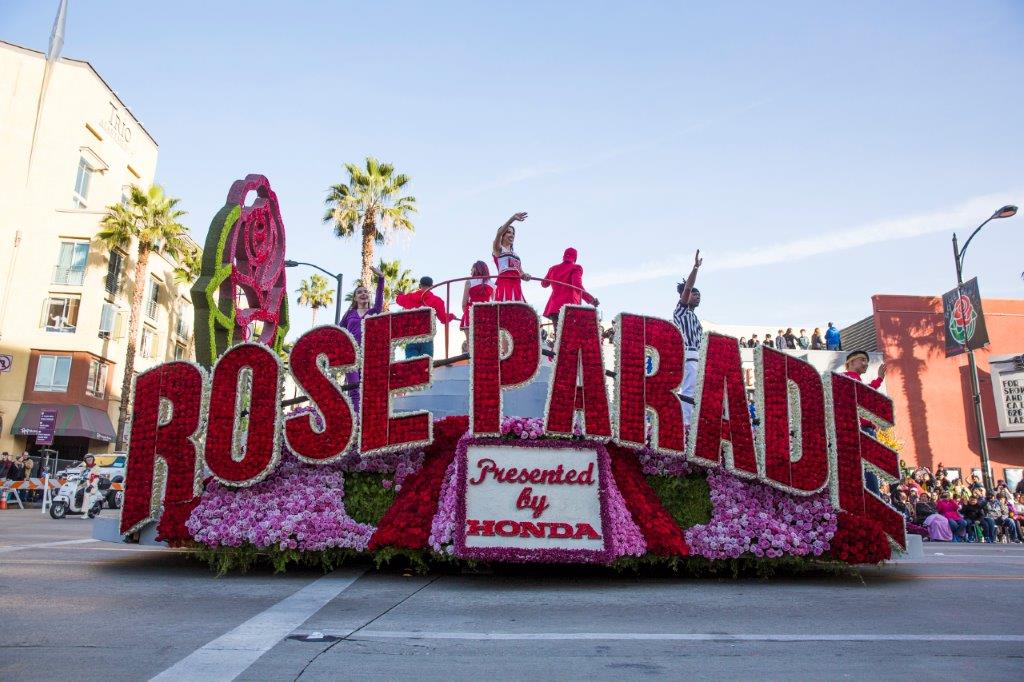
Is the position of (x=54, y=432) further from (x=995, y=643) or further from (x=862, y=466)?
(x=995, y=643)

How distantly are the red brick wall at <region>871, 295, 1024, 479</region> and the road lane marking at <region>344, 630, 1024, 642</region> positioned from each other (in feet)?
91.8

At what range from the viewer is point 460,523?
8.36m

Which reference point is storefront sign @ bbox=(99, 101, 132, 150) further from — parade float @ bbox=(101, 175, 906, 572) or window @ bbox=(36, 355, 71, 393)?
parade float @ bbox=(101, 175, 906, 572)

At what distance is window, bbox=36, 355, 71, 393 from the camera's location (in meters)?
36.7

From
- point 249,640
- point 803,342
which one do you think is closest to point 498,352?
point 249,640

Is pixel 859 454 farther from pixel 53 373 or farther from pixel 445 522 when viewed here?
pixel 53 373

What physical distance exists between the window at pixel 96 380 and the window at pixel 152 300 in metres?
5.43

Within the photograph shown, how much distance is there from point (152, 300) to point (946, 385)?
40395 mm

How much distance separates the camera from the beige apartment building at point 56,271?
119 feet

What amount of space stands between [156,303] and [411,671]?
44776 millimetres

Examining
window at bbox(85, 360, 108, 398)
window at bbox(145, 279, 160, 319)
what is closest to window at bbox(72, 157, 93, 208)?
window at bbox(145, 279, 160, 319)

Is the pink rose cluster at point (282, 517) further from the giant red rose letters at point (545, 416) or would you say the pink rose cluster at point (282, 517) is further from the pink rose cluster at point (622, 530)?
the pink rose cluster at point (622, 530)

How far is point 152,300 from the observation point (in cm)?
4425

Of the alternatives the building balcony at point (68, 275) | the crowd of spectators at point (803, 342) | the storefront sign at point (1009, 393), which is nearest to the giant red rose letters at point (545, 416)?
the crowd of spectators at point (803, 342)
